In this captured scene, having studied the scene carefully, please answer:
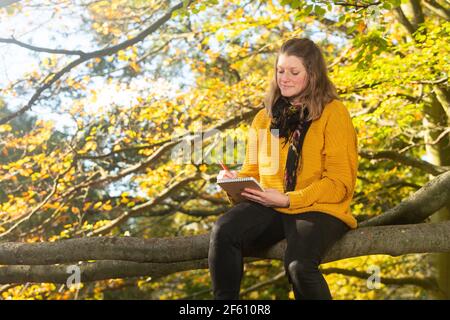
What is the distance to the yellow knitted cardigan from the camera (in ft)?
9.63

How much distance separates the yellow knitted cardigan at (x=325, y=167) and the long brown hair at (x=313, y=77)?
0.14 feet

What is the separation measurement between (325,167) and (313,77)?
468 millimetres

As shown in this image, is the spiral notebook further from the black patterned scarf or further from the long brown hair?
the long brown hair

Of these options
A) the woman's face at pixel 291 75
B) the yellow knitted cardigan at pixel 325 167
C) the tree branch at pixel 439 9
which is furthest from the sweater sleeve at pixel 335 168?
the tree branch at pixel 439 9

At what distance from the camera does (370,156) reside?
7.68 metres

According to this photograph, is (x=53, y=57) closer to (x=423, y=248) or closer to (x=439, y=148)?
(x=439, y=148)

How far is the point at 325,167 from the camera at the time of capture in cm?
303

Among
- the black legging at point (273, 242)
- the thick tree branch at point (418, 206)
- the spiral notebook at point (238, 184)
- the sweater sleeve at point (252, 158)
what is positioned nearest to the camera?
the black legging at point (273, 242)

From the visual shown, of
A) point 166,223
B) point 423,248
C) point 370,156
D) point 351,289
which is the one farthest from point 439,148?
point 166,223

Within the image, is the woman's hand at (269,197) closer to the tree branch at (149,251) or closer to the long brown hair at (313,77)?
the tree branch at (149,251)

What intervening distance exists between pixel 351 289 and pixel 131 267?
8.96 metres

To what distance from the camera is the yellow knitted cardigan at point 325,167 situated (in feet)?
9.63

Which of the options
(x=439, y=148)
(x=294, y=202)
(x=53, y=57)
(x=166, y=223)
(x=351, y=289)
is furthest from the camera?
(x=166, y=223)

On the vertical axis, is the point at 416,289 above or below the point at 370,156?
below
